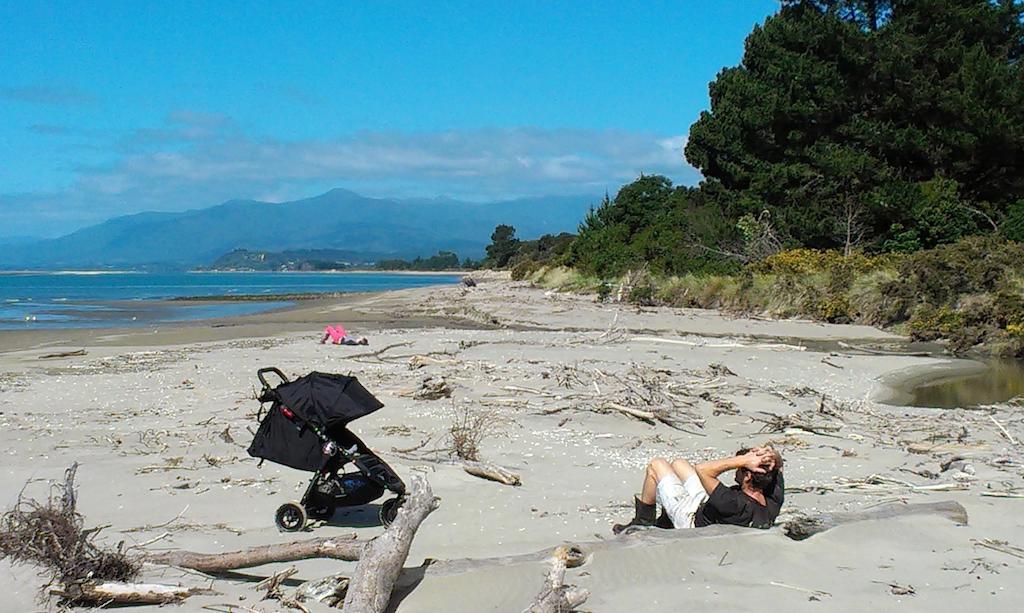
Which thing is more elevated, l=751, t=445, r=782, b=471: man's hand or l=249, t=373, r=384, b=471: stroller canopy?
l=249, t=373, r=384, b=471: stroller canopy

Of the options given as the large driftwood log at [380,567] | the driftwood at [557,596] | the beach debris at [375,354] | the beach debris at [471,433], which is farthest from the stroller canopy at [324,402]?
the beach debris at [375,354]

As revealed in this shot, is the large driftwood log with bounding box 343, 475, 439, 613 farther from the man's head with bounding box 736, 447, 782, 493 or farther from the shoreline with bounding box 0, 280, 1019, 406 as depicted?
the shoreline with bounding box 0, 280, 1019, 406

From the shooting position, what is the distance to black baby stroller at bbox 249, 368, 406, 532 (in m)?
6.03

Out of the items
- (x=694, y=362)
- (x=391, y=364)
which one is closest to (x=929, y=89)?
(x=694, y=362)

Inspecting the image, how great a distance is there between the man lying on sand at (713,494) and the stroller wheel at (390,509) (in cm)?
154

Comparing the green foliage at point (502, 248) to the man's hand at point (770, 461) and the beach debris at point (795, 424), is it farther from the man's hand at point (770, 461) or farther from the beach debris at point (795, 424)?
the man's hand at point (770, 461)

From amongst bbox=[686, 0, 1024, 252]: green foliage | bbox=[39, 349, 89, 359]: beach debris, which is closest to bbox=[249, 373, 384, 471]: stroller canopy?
bbox=[39, 349, 89, 359]: beach debris

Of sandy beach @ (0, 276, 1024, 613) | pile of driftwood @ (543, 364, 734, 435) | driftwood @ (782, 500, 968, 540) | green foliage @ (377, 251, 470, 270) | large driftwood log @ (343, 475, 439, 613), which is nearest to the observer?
large driftwood log @ (343, 475, 439, 613)

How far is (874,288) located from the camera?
24297 millimetres

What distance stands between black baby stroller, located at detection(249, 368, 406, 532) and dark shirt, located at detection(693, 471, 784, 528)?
6.93 ft

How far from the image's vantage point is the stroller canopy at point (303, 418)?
6020 mm

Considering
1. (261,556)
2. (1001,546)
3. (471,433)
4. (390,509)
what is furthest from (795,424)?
(261,556)

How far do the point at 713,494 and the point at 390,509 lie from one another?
89.4 inches

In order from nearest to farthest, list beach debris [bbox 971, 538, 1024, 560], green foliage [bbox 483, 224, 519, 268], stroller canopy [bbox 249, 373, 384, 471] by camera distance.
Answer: beach debris [bbox 971, 538, 1024, 560]
stroller canopy [bbox 249, 373, 384, 471]
green foliage [bbox 483, 224, 519, 268]
